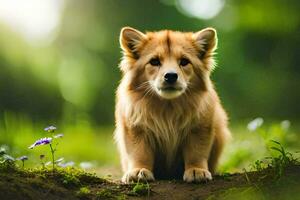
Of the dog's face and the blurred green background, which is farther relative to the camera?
the blurred green background

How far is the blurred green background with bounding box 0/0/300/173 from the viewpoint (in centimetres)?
1314

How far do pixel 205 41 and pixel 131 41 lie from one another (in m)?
0.74

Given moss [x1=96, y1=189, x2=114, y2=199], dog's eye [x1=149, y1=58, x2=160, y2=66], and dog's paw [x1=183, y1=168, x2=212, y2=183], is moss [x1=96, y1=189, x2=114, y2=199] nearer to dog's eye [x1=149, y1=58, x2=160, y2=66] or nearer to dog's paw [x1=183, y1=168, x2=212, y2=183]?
dog's paw [x1=183, y1=168, x2=212, y2=183]

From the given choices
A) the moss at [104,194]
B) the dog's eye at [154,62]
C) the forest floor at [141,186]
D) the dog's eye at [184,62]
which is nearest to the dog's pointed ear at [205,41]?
the dog's eye at [184,62]

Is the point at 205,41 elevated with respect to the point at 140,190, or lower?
elevated

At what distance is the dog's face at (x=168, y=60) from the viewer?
6172 mm

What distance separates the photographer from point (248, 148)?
9930 millimetres

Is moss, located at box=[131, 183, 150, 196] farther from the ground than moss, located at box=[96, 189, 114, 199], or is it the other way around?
moss, located at box=[131, 183, 150, 196]

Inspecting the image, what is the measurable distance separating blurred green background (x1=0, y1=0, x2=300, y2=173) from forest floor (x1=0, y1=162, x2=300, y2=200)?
582 cm

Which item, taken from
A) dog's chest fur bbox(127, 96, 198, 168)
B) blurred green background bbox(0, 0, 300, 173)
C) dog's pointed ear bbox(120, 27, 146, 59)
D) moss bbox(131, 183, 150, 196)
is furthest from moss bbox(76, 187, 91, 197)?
blurred green background bbox(0, 0, 300, 173)

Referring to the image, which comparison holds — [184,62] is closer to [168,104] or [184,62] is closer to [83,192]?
[168,104]

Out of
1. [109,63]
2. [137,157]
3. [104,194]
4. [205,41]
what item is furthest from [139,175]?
[109,63]

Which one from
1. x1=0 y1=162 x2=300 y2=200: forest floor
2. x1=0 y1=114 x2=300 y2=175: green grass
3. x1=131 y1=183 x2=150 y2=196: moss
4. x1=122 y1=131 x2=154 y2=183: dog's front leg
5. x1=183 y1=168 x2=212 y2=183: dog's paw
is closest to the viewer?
x1=0 y1=162 x2=300 y2=200: forest floor

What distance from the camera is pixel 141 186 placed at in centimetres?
544
